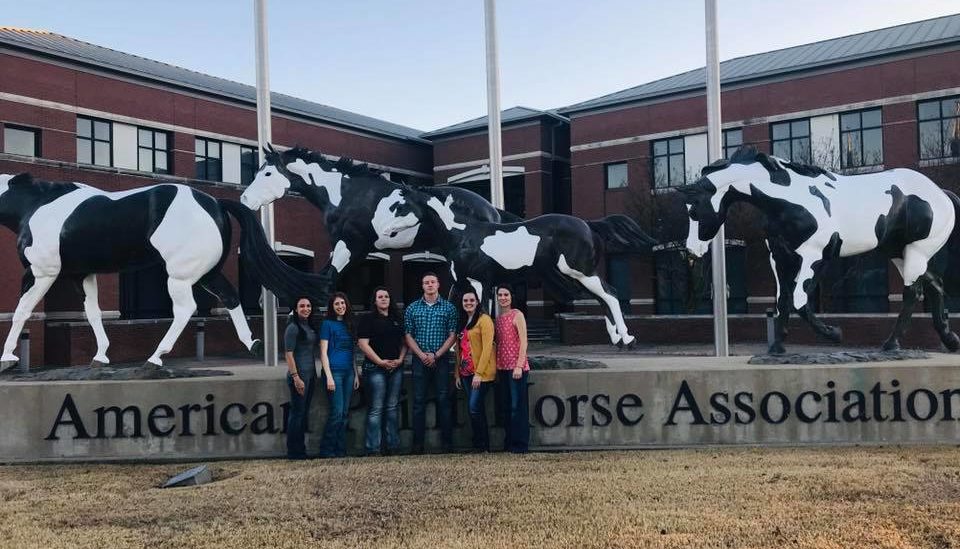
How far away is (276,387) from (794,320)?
18.8 meters

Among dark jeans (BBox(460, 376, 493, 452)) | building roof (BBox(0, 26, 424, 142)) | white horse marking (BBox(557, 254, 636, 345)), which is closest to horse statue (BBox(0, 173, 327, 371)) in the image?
dark jeans (BBox(460, 376, 493, 452))

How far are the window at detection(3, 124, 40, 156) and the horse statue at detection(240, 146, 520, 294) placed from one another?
15.1 m

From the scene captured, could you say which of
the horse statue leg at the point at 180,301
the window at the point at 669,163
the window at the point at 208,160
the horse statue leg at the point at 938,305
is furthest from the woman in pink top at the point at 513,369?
the window at the point at 669,163

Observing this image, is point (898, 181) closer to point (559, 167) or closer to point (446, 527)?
point (446, 527)

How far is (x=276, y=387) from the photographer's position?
7922 millimetres

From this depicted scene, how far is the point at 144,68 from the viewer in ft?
80.4

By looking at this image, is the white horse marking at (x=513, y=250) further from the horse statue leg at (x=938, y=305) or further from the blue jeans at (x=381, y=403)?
the horse statue leg at (x=938, y=305)

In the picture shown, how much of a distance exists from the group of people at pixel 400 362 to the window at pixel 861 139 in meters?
19.9

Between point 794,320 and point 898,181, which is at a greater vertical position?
point 898,181

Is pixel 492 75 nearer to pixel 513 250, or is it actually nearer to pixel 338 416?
pixel 513 250

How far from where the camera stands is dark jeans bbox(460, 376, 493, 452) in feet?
24.4

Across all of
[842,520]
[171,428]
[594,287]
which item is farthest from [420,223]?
[842,520]

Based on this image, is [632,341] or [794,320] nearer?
[632,341]

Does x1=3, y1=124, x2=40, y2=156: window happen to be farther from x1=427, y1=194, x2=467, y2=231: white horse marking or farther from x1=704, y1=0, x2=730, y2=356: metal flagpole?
x1=704, y1=0, x2=730, y2=356: metal flagpole
